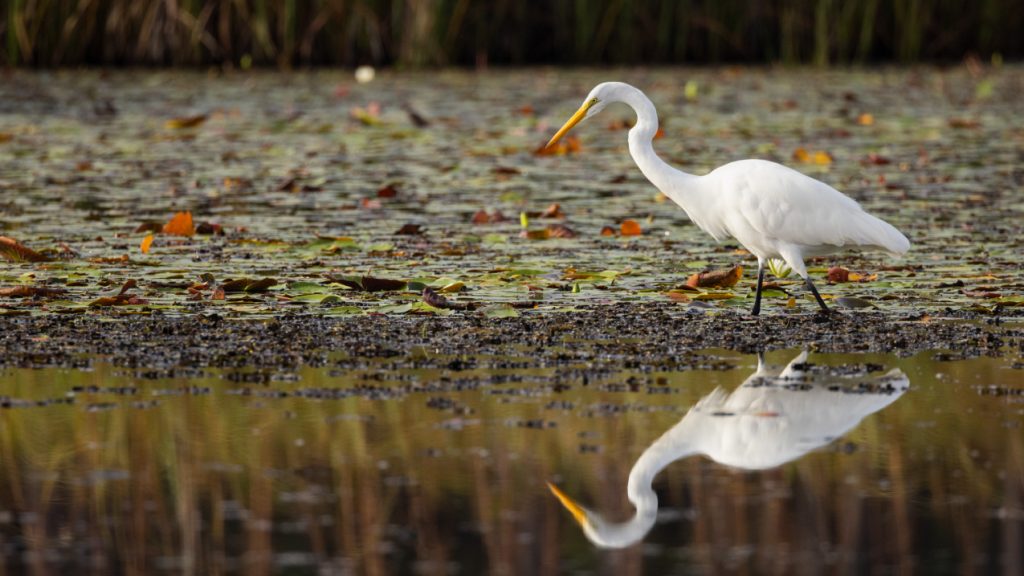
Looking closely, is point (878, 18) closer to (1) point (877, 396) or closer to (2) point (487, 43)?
(2) point (487, 43)

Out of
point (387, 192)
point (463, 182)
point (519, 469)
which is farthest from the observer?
point (463, 182)

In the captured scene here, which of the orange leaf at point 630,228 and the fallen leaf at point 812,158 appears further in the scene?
the fallen leaf at point 812,158

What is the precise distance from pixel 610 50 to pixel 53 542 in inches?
596

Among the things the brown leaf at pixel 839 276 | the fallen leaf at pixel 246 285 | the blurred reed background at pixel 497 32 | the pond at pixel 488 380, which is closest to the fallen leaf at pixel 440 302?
the pond at pixel 488 380

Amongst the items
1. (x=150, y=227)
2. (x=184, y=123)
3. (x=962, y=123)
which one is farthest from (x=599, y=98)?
(x=962, y=123)

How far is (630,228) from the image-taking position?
24.2 feet

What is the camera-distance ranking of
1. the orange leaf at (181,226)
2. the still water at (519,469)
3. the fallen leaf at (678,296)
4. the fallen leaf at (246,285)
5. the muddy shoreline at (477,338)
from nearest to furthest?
the still water at (519,469)
the muddy shoreline at (477,338)
the fallen leaf at (678,296)
the fallen leaf at (246,285)
the orange leaf at (181,226)

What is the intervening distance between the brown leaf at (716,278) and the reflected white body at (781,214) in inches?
6.5

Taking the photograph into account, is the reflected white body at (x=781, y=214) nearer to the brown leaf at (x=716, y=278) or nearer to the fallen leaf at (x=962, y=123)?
the brown leaf at (x=716, y=278)

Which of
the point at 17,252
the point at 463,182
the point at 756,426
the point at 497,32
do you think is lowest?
the point at 463,182

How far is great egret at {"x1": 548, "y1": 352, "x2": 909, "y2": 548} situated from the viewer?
325 cm

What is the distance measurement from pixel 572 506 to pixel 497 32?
15.2 m

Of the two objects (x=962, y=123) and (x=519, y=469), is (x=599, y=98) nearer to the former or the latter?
(x=519, y=469)

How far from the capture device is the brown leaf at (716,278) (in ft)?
19.5
